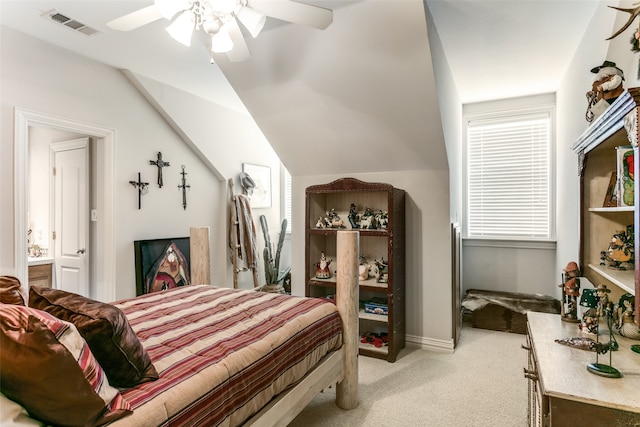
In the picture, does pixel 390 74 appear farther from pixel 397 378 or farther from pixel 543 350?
pixel 397 378

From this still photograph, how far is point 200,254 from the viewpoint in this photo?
2832 mm

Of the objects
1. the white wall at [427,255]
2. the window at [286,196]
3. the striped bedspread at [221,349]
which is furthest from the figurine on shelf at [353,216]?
the window at [286,196]

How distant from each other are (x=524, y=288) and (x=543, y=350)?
309 centimetres

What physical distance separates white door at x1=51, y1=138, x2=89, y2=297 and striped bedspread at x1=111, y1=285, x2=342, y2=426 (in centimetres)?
188

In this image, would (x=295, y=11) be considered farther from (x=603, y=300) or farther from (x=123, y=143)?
(x=123, y=143)

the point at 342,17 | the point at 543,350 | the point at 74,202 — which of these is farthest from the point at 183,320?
the point at 74,202

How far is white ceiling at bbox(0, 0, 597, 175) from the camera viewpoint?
2.36 meters

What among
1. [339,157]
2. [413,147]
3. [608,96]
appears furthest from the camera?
[339,157]

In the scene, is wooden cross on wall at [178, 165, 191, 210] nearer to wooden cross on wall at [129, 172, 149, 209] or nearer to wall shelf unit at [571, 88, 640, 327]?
wooden cross on wall at [129, 172, 149, 209]

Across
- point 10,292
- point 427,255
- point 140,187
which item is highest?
point 140,187

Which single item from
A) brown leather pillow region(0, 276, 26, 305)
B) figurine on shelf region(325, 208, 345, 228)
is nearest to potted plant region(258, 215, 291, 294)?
figurine on shelf region(325, 208, 345, 228)

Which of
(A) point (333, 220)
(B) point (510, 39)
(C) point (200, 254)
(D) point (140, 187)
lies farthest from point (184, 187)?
(B) point (510, 39)

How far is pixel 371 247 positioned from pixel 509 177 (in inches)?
81.4

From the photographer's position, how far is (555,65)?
332cm
